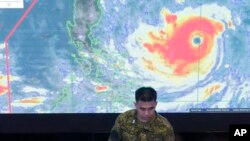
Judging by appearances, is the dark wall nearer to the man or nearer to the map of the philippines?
the map of the philippines

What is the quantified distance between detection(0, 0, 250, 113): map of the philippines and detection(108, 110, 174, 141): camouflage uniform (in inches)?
22.3

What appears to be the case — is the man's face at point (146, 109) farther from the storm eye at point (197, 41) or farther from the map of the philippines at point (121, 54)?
the storm eye at point (197, 41)

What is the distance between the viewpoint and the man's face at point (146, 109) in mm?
2069

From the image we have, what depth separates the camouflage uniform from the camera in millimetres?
2162

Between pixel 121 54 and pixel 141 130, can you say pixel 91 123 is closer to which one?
pixel 121 54

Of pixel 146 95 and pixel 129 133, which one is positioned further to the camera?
pixel 129 133

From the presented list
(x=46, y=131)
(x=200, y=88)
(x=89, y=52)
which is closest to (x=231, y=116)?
(x=200, y=88)

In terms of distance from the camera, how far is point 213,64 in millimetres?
2734

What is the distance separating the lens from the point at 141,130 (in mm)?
2168

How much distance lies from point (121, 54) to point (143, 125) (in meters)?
0.68

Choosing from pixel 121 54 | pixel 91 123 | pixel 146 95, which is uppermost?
pixel 121 54

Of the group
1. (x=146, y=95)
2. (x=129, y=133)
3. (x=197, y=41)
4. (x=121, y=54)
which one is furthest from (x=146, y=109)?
(x=197, y=41)

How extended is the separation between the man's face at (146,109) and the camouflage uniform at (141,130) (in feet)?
0.17

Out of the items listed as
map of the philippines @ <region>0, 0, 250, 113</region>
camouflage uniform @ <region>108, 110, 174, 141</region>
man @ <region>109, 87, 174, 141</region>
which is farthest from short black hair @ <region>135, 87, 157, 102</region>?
map of the philippines @ <region>0, 0, 250, 113</region>
